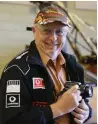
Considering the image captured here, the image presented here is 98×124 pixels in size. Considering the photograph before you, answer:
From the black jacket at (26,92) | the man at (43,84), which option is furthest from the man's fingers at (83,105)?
the black jacket at (26,92)

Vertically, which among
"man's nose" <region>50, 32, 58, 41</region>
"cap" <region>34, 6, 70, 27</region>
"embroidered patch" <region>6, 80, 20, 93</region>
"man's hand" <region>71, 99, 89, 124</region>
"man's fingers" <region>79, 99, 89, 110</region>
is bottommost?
"man's hand" <region>71, 99, 89, 124</region>

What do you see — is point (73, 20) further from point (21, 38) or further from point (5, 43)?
point (5, 43)

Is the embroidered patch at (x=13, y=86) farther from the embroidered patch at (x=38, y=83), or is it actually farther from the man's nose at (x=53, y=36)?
the man's nose at (x=53, y=36)

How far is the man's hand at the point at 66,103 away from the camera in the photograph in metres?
0.85

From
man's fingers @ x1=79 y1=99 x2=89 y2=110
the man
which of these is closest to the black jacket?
the man

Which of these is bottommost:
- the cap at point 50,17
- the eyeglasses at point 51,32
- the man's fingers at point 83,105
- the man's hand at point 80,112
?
the man's hand at point 80,112

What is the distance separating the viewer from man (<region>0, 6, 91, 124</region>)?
0.85 m

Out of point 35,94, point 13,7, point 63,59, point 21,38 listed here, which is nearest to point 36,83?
point 35,94

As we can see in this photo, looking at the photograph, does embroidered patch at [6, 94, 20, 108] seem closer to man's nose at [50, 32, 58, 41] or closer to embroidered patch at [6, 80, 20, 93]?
embroidered patch at [6, 80, 20, 93]

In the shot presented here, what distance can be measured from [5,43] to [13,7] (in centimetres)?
35

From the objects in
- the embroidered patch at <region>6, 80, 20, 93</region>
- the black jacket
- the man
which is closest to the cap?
the man

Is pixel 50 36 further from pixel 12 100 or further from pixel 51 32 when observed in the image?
pixel 12 100

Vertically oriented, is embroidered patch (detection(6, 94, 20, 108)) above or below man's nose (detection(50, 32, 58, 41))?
below

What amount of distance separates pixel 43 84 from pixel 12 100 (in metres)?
0.13
